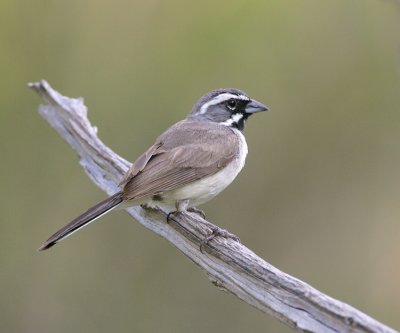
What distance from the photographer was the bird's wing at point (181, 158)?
6.29 meters

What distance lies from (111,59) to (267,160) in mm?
2061

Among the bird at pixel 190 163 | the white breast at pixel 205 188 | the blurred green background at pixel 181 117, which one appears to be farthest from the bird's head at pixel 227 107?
the blurred green background at pixel 181 117

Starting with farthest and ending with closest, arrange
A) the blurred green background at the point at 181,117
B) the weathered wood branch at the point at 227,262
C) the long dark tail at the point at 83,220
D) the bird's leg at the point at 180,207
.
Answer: the blurred green background at the point at 181,117, the bird's leg at the point at 180,207, the long dark tail at the point at 83,220, the weathered wood branch at the point at 227,262

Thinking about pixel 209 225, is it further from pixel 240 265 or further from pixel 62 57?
pixel 62 57

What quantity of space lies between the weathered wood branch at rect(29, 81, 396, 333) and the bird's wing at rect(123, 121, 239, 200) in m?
0.32

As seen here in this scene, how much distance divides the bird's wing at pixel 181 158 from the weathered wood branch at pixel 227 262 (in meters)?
0.32

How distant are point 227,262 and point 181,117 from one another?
4.24 metres

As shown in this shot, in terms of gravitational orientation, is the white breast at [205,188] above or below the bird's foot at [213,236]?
above

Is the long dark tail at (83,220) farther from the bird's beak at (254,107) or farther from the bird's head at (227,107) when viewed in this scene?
the bird's beak at (254,107)

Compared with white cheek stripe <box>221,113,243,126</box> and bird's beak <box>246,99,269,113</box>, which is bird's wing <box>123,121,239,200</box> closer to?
white cheek stripe <box>221,113,243,126</box>

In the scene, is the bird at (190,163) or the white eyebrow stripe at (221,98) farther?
the white eyebrow stripe at (221,98)

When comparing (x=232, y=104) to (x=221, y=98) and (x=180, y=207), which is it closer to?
(x=221, y=98)

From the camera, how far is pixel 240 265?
5480mm

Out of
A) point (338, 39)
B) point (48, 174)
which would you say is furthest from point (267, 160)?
point (48, 174)
